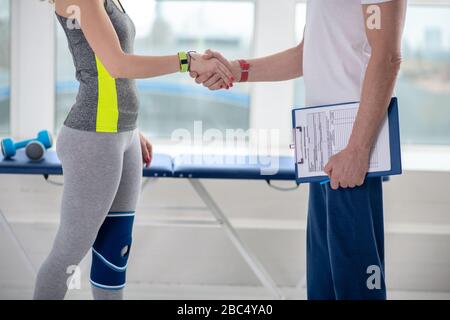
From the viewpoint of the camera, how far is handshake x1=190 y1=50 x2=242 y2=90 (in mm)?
1778

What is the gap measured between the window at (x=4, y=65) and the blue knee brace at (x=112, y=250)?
1329 millimetres

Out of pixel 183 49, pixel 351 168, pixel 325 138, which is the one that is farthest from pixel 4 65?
pixel 351 168

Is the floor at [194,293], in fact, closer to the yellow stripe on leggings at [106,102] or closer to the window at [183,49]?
the window at [183,49]

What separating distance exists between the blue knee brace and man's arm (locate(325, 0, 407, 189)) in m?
0.66

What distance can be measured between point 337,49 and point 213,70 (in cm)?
48

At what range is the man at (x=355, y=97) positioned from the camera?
4.49ft

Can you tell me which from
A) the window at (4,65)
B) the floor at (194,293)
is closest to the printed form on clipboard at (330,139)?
the floor at (194,293)

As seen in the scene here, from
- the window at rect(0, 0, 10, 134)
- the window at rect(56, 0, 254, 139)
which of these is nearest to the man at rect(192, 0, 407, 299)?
the window at rect(56, 0, 254, 139)

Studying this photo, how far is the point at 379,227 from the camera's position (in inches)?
58.7

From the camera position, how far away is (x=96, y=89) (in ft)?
5.35

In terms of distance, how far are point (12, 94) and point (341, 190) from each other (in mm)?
1857

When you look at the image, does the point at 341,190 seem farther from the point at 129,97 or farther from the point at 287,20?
the point at 287,20
